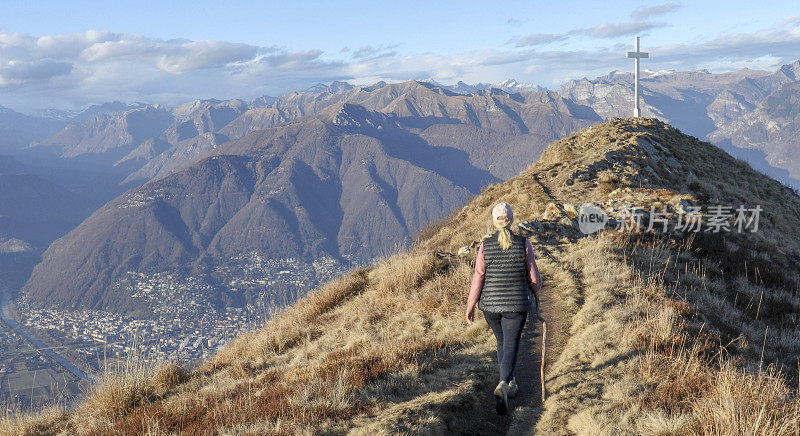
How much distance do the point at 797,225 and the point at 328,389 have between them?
2861cm

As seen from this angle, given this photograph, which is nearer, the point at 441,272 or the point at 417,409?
the point at 417,409

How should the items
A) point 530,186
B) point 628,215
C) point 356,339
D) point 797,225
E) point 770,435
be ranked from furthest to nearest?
point 797,225
point 530,186
point 628,215
point 356,339
point 770,435

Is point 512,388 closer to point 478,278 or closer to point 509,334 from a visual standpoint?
point 509,334

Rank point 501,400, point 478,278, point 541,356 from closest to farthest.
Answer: point 501,400
point 478,278
point 541,356

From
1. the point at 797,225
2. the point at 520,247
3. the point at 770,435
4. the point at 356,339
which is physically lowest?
the point at 797,225

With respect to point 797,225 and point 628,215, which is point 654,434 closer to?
point 628,215

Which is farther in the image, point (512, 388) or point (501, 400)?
point (512, 388)

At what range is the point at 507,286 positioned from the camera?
686 cm

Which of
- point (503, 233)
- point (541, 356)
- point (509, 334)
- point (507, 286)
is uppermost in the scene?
point (503, 233)

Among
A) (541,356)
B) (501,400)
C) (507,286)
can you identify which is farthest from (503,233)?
(541,356)

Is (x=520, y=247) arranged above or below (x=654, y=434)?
above

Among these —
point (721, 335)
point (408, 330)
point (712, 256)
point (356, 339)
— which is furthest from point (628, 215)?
point (356, 339)

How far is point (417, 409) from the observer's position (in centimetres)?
657

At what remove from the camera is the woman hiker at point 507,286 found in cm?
682
